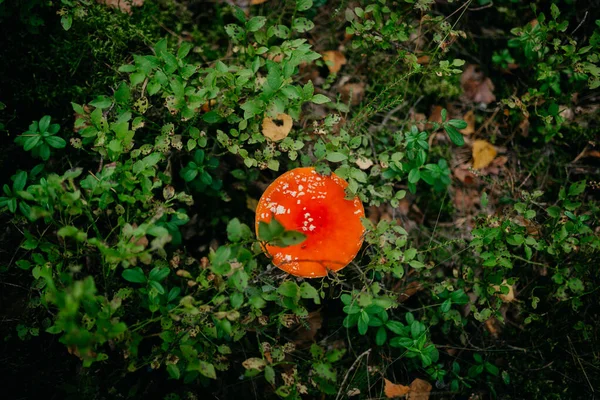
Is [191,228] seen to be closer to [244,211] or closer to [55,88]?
[244,211]

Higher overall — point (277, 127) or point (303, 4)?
point (303, 4)

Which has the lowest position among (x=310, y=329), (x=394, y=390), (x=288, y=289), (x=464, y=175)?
(x=394, y=390)

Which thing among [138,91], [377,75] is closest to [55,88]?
[138,91]

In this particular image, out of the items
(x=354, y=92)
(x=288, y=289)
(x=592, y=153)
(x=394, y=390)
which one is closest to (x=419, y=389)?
(x=394, y=390)

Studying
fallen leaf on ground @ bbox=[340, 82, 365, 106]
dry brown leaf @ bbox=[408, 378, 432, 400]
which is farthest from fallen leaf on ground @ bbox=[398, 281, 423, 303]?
fallen leaf on ground @ bbox=[340, 82, 365, 106]

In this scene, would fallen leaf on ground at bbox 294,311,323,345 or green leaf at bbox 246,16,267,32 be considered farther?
fallen leaf on ground at bbox 294,311,323,345

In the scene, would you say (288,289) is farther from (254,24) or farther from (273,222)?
(254,24)

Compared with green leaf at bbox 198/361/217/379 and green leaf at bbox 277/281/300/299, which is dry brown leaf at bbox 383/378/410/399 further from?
green leaf at bbox 198/361/217/379

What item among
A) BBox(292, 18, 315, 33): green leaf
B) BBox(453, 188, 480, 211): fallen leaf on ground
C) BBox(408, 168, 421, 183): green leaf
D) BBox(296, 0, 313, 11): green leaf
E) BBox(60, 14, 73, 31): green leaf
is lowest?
BBox(453, 188, 480, 211): fallen leaf on ground
